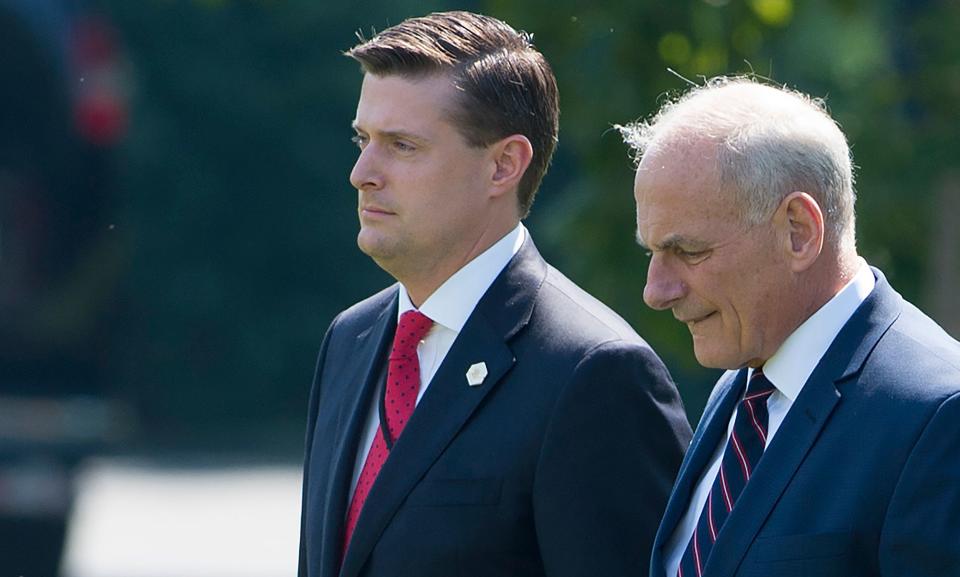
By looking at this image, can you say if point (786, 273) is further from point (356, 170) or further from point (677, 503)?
point (356, 170)

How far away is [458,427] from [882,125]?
3.92 m

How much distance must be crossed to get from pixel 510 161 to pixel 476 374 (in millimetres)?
460

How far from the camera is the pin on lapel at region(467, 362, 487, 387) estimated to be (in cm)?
316

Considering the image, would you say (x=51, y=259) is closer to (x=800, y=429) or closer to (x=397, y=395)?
(x=397, y=395)

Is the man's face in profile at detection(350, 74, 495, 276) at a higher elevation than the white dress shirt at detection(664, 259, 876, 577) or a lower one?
higher

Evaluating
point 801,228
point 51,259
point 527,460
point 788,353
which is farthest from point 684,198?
point 51,259

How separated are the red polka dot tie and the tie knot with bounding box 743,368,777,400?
2.35 ft

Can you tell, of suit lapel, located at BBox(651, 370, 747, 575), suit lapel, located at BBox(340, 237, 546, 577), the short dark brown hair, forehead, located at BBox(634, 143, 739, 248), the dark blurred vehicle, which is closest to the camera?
forehead, located at BBox(634, 143, 739, 248)

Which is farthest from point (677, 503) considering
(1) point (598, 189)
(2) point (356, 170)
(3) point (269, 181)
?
(3) point (269, 181)

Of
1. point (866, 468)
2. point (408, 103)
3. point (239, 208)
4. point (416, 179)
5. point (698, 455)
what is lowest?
point (866, 468)

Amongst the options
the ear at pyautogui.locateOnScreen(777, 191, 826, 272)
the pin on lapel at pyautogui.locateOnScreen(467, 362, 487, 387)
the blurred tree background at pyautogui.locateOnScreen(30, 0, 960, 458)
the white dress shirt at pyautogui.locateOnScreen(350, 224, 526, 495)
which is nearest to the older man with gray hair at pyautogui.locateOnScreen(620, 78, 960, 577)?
the ear at pyautogui.locateOnScreen(777, 191, 826, 272)

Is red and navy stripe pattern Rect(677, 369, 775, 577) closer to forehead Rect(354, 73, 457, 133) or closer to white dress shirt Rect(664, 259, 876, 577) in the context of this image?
white dress shirt Rect(664, 259, 876, 577)

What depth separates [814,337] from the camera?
263 cm

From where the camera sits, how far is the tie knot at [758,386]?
107 inches
